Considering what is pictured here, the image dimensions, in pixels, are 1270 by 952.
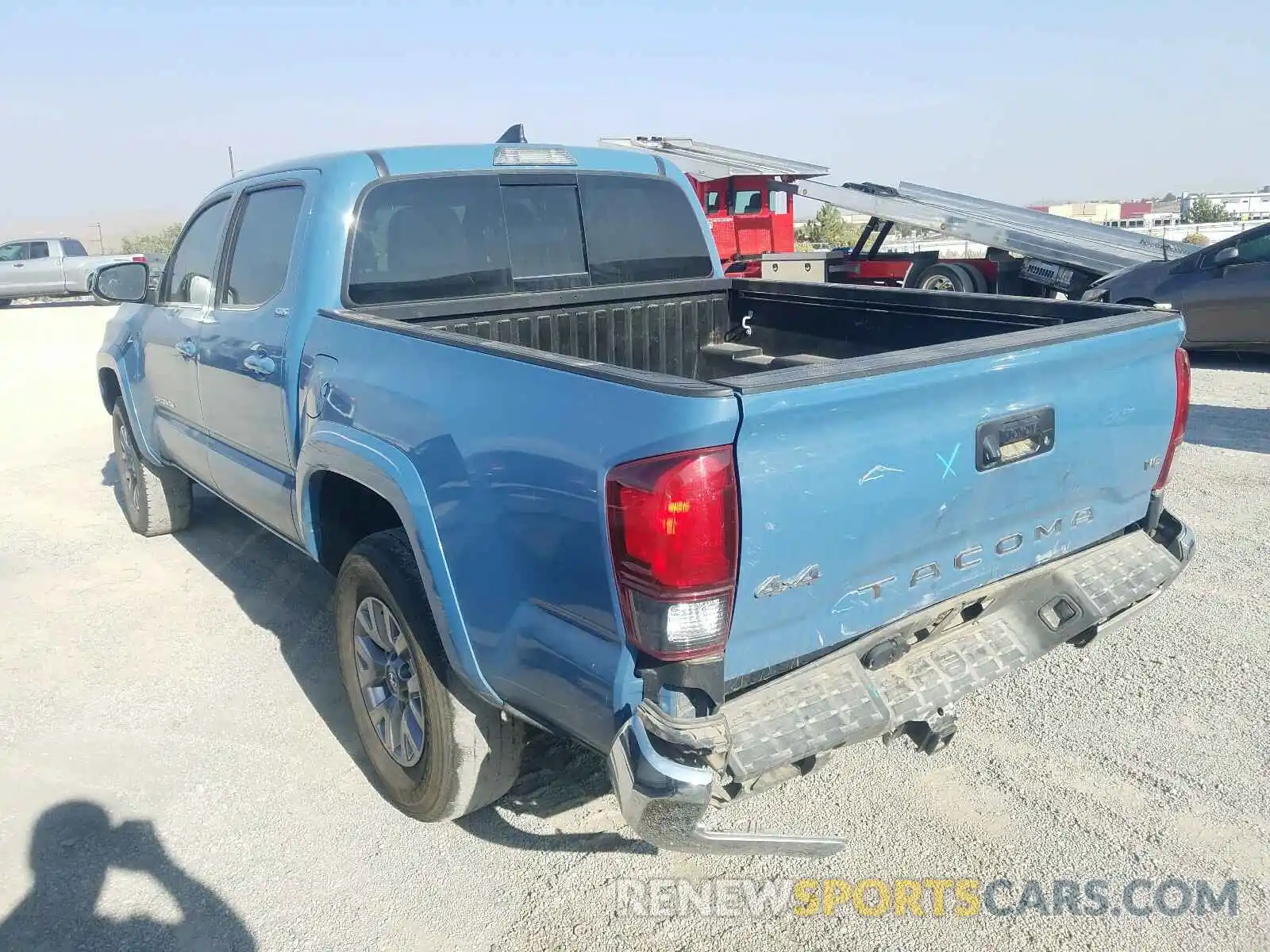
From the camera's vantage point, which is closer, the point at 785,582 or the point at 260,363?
the point at 785,582

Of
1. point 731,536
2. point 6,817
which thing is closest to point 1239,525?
point 731,536

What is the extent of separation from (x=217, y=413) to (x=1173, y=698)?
13.5ft

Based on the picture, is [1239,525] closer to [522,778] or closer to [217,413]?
[522,778]

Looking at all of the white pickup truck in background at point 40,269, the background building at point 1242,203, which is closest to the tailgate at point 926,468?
the white pickup truck in background at point 40,269

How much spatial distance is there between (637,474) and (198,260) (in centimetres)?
364

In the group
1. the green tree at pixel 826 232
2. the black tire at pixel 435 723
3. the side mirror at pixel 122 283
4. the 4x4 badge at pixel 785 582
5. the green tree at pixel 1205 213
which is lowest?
the green tree at pixel 1205 213

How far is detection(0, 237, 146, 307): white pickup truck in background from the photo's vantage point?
23406mm

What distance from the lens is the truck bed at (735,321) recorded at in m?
3.64

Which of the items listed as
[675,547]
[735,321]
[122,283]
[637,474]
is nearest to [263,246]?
[122,283]

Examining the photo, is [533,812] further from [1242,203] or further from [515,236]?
[1242,203]

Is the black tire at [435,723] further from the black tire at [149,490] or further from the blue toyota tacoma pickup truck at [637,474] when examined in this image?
the black tire at [149,490]

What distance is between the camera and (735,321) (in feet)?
15.4

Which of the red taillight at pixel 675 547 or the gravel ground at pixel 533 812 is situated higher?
the red taillight at pixel 675 547

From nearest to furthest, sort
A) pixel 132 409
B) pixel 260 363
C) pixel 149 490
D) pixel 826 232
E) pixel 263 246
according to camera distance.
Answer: pixel 260 363 → pixel 263 246 → pixel 132 409 → pixel 149 490 → pixel 826 232
